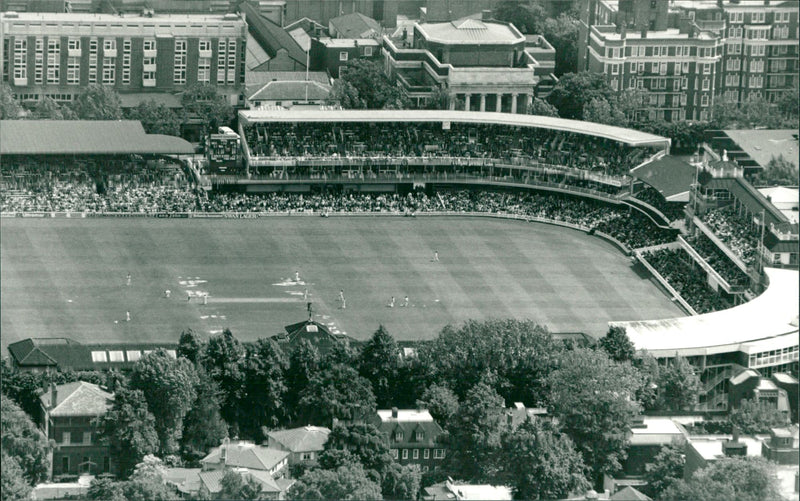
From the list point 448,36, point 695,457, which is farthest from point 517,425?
point 448,36

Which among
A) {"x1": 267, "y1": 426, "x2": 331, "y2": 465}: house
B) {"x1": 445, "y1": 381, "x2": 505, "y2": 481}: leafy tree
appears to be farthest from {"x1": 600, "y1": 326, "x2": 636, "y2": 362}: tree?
{"x1": 267, "y1": 426, "x2": 331, "y2": 465}: house

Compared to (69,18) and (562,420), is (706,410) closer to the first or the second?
(562,420)

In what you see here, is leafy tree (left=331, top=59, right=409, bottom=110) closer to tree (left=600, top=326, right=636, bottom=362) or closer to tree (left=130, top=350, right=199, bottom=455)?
tree (left=600, top=326, right=636, bottom=362)

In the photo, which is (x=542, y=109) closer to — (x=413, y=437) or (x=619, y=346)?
(x=619, y=346)

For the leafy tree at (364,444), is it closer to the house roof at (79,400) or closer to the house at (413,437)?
the house at (413,437)

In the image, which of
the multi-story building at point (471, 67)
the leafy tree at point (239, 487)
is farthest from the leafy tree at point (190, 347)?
the multi-story building at point (471, 67)
